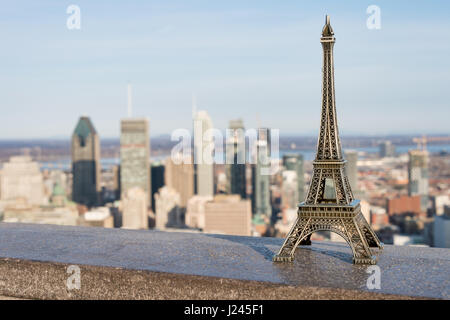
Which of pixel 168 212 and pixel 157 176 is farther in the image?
pixel 157 176

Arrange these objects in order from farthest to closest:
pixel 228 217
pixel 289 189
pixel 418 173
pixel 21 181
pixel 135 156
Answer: pixel 135 156 → pixel 21 181 → pixel 289 189 → pixel 418 173 → pixel 228 217

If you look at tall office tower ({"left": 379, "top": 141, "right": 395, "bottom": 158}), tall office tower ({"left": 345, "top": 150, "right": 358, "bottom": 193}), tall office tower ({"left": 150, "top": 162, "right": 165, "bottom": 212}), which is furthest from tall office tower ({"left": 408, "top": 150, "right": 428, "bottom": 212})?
tall office tower ({"left": 150, "top": 162, "right": 165, "bottom": 212})

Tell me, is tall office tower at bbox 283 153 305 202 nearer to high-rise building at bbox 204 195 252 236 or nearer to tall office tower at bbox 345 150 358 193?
tall office tower at bbox 345 150 358 193

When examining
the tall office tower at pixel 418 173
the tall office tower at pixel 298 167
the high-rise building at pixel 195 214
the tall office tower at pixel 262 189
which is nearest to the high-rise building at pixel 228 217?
the high-rise building at pixel 195 214

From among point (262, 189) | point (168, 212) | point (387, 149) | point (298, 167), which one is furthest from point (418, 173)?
point (168, 212)

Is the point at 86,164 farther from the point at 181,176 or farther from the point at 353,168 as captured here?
the point at 353,168
